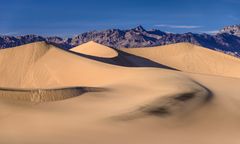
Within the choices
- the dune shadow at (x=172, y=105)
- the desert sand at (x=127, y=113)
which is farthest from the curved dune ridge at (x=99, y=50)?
the dune shadow at (x=172, y=105)

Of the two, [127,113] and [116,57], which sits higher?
[127,113]

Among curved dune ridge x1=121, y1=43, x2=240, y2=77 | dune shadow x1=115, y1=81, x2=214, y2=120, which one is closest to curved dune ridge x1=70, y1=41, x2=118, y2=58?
curved dune ridge x1=121, y1=43, x2=240, y2=77

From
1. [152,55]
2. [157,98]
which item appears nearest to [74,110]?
[157,98]

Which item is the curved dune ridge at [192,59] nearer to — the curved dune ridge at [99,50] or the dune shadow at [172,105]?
the curved dune ridge at [99,50]

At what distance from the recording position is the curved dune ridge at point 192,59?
250ft

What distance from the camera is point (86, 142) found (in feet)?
50.0

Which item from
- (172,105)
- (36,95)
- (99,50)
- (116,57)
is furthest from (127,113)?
(99,50)

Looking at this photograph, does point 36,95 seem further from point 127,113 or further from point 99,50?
point 99,50

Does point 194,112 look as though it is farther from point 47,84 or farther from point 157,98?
point 47,84

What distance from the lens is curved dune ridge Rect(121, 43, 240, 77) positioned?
7631 centimetres

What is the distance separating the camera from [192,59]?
8162cm

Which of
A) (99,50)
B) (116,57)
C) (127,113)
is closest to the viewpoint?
(127,113)

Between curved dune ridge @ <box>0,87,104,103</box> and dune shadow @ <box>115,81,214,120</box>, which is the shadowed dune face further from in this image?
curved dune ridge @ <box>0,87,104,103</box>

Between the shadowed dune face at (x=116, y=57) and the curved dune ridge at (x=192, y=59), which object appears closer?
the shadowed dune face at (x=116, y=57)
